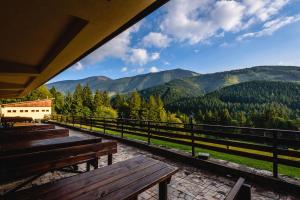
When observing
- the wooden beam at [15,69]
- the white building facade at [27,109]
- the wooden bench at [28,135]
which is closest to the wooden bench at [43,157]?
the wooden bench at [28,135]

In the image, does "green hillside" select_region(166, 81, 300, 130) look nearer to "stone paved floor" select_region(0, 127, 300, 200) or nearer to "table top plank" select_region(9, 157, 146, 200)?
"stone paved floor" select_region(0, 127, 300, 200)

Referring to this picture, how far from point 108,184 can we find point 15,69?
471cm

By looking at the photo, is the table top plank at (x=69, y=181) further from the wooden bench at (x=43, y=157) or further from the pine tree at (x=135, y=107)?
the pine tree at (x=135, y=107)

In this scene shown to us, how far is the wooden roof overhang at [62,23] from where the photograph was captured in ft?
7.41

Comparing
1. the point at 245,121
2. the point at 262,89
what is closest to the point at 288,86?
the point at 262,89

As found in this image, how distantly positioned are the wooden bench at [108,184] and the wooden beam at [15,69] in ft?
14.0

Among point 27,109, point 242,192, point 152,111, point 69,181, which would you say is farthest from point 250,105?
point 242,192

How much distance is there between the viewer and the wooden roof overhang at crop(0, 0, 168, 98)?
2.26 meters

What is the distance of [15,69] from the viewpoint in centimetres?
517

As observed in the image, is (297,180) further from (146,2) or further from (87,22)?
Result: (87,22)

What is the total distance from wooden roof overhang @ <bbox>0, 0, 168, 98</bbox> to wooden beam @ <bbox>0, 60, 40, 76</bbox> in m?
0.50

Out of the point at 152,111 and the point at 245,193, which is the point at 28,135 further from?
the point at 152,111

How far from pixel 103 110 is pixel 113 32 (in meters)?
54.3

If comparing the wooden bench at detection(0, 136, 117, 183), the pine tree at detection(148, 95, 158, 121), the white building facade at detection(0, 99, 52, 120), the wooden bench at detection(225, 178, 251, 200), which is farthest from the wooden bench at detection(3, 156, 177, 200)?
the pine tree at detection(148, 95, 158, 121)
